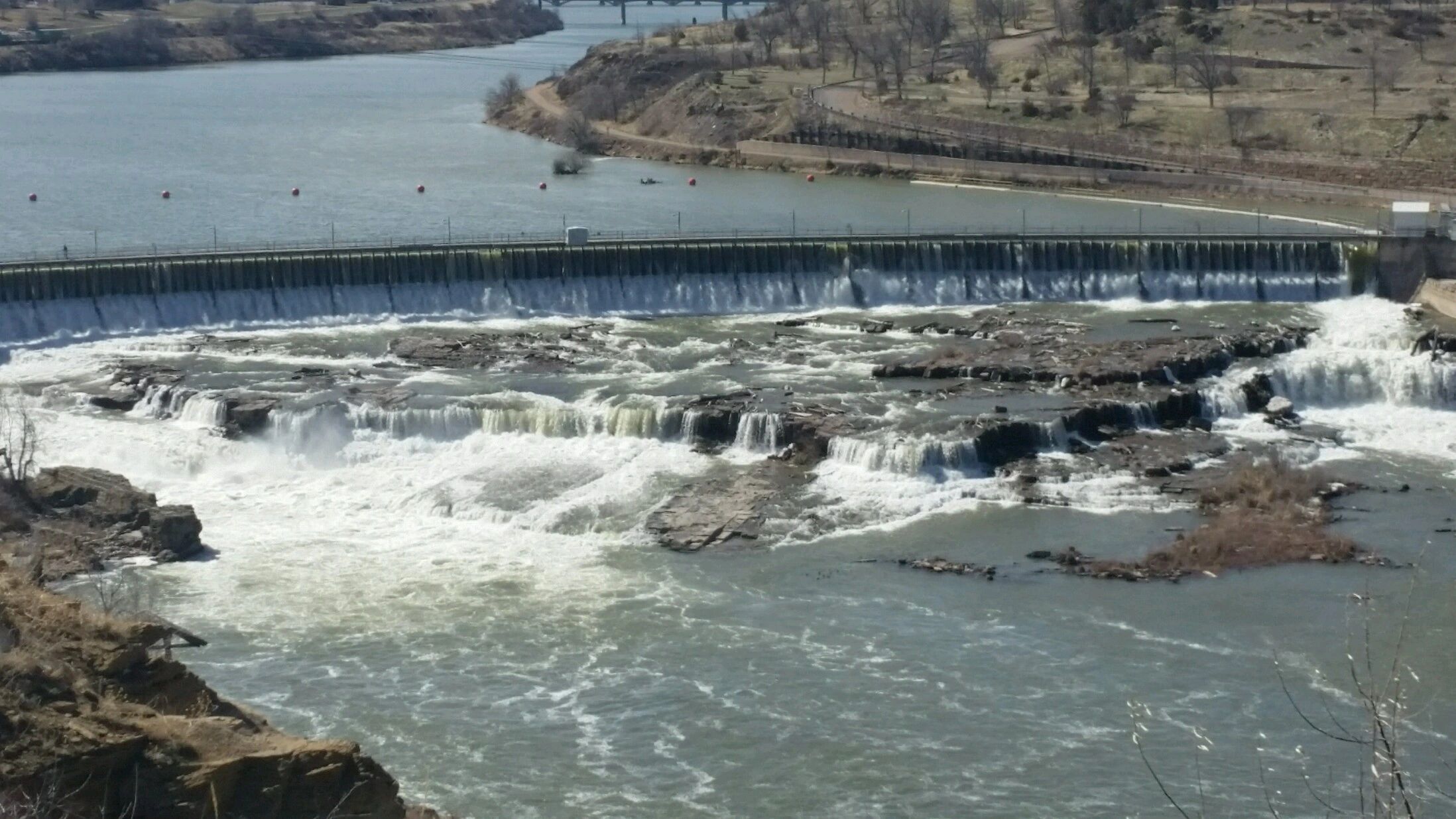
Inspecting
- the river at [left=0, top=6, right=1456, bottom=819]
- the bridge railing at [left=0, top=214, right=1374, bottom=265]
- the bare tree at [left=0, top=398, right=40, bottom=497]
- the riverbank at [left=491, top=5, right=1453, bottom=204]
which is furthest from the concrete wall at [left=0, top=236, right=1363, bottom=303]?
the riverbank at [left=491, top=5, right=1453, bottom=204]

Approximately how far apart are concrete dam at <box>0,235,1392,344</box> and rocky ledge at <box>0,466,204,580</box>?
46.7ft

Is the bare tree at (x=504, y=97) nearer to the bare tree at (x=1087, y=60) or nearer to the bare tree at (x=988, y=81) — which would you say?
the bare tree at (x=988, y=81)

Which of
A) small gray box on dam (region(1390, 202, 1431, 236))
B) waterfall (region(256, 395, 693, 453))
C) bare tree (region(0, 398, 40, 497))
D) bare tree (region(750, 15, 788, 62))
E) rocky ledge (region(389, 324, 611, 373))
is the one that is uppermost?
bare tree (region(750, 15, 788, 62))

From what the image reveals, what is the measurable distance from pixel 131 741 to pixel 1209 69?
7486 centimetres

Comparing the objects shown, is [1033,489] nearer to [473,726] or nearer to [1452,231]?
[473,726]

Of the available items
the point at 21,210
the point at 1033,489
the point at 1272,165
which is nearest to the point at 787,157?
the point at 1272,165

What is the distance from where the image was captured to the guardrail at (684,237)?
5309 cm

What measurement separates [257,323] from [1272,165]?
40.4 metres

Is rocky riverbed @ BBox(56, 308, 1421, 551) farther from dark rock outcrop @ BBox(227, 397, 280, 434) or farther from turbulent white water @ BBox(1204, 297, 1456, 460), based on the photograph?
turbulent white water @ BBox(1204, 297, 1456, 460)

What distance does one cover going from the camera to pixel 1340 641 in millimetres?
29062

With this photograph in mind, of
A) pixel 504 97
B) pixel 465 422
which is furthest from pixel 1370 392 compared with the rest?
pixel 504 97

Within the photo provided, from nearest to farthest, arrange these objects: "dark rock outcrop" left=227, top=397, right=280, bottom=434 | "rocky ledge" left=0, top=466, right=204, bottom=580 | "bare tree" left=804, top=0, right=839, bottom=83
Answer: "rocky ledge" left=0, top=466, right=204, bottom=580, "dark rock outcrop" left=227, top=397, right=280, bottom=434, "bare tree" left=804, top=0, right=839, bottom=83

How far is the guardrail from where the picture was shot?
53.1 meters

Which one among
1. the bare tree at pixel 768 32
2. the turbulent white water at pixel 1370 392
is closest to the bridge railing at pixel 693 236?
the turbulent white water at pixel 1370 392
